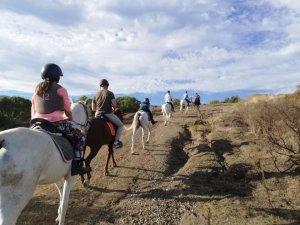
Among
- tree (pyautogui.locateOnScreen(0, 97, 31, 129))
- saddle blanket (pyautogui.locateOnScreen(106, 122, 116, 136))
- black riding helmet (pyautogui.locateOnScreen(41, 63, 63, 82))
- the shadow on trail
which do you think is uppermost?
tree (pyautogui.locateOnScreen(0, 97, 31, 129))

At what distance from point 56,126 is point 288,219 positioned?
5.64 metres

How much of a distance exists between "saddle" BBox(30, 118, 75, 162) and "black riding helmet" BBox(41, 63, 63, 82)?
2.79ft

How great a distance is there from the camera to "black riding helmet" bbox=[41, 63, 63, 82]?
7.16 m

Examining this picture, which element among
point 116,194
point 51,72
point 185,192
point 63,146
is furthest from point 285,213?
point 51,72

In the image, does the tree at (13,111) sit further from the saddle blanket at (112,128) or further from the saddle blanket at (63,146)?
the saddle blanket at (63,146)

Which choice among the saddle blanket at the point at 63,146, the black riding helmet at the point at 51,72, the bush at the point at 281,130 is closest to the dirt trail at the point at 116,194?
the saddle blanket at the point at 63,146

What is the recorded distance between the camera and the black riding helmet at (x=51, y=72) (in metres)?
7.16

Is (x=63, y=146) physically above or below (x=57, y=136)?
below

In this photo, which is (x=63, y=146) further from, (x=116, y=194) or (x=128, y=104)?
(x=128, y=104)

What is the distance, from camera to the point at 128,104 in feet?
125

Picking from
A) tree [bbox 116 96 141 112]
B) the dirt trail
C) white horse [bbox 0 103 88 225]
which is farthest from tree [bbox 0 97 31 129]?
white horse [bbox 0 103 88 225]

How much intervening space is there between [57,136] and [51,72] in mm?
1264

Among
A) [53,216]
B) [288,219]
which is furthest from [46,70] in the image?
[288,219]

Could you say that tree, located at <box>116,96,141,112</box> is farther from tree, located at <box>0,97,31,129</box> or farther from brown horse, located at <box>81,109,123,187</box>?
brown horse, located at <box>81,109,123,187</box>
